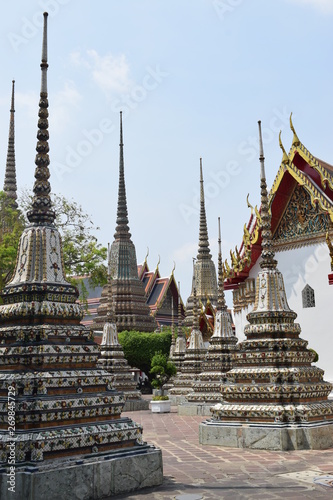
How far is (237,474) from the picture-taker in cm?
678

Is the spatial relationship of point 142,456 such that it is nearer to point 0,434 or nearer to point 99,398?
Result: point 99,398

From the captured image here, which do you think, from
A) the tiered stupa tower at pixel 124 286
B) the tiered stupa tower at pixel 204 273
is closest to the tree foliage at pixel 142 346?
the tiered stupa tower at pixel 124 286

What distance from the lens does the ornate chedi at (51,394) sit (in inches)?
212

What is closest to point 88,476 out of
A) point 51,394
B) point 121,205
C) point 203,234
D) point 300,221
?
point 51,394

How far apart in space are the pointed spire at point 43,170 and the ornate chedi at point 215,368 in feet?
32.4

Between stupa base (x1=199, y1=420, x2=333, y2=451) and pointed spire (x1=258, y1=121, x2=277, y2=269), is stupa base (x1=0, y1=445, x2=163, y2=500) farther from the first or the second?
pointed spire (x1=258, y1=121, x2=277, y2=269)

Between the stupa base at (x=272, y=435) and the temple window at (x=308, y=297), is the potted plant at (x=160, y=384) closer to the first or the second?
the temple window at (x=308, y=297)

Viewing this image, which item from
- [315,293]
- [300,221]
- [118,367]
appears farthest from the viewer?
[118,367]

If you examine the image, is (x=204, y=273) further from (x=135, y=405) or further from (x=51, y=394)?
(x=51, y=394)

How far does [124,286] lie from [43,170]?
103 feet

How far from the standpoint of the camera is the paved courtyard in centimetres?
570

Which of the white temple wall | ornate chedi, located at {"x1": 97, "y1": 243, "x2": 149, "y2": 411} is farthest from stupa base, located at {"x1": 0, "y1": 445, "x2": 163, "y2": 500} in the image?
ornate chedi, located at {"x1": 97, "y1": 243, "x2": 149, "y2": 411}

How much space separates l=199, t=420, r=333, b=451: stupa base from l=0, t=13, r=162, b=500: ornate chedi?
3070 millimetres

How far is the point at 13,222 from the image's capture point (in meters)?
20.2
